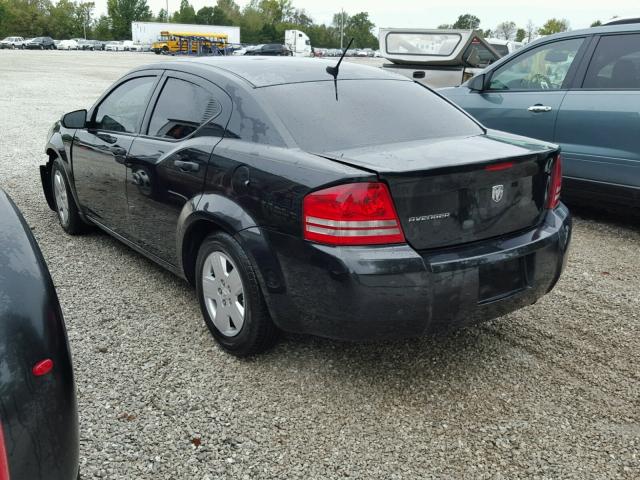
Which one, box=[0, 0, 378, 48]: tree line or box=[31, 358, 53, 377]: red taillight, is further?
box=[0, 0, 378, 48]: tree line

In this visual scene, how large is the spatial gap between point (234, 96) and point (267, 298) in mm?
1130

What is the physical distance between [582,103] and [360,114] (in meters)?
3.02

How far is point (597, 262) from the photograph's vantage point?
15.5 ft

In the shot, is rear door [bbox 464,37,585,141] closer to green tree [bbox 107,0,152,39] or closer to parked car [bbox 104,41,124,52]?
parked car [bbox 104,41,124,52]

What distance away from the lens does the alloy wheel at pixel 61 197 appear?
16.6ft

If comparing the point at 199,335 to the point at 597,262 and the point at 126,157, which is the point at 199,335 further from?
the point at 597,262

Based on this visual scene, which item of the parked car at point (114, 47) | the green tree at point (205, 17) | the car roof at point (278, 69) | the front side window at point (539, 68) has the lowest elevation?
the car roof at point (278, 69)

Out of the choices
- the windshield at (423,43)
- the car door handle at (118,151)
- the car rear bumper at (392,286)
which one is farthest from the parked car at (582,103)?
the windshield at (423,43)

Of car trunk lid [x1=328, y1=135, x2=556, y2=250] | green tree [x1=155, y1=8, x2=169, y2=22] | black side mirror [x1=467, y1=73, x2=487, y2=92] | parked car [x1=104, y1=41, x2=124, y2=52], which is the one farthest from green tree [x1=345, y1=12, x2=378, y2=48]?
car trunk lid [x1=328, y1=135, x2=556, y2=250]

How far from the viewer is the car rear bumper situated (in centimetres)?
254

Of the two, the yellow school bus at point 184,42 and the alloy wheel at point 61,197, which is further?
the yellow school bus at point 184,42

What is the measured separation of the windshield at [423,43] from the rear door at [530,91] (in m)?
4.12

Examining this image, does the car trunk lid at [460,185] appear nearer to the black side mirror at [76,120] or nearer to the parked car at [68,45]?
the black side mirror at [76,120]

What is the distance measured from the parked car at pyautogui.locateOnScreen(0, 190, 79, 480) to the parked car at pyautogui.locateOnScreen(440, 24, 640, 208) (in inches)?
188
